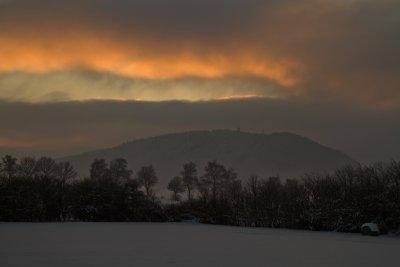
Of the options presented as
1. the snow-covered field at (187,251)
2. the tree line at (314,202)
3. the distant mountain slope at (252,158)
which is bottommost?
the snow-covered field at (187,251)

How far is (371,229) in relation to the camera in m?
17.9

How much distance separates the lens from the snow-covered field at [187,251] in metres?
10.1

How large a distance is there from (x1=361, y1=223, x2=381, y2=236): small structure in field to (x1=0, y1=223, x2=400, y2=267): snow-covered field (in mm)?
2016

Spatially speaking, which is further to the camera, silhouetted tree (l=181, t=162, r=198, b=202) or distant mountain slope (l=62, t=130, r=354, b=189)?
distant mountain slope (l=62, t=130, r=354, b=189)

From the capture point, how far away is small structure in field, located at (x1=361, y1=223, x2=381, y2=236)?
1786 cm

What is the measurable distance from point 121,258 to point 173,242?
12.7 ft

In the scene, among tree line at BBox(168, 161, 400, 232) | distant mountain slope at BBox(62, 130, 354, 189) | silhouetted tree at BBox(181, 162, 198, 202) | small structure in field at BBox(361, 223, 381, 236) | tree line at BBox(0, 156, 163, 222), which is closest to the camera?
small structure in field at BBox(361, 223, 381, 236)

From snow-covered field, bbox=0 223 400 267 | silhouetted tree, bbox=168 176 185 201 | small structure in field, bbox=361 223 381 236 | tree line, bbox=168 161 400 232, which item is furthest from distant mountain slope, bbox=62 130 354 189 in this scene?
snow-covered field, bbox=0 223 400 267

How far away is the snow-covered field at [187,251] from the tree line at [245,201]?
12.5 ft

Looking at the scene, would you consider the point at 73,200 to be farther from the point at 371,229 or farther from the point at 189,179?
the point at 189,179

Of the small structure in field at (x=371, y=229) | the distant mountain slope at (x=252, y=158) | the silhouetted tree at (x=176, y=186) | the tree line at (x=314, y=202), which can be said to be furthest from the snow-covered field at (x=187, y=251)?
the distant mountain slope at (x=252, y=158)

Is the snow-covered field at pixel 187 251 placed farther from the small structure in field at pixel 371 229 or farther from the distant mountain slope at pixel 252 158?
the distant mountain slope at pixel 252 158

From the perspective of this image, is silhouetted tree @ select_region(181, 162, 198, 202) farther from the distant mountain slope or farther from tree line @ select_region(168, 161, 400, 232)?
the distant mountain slope

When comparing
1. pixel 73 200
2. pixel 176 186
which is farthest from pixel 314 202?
pixel 176 186
